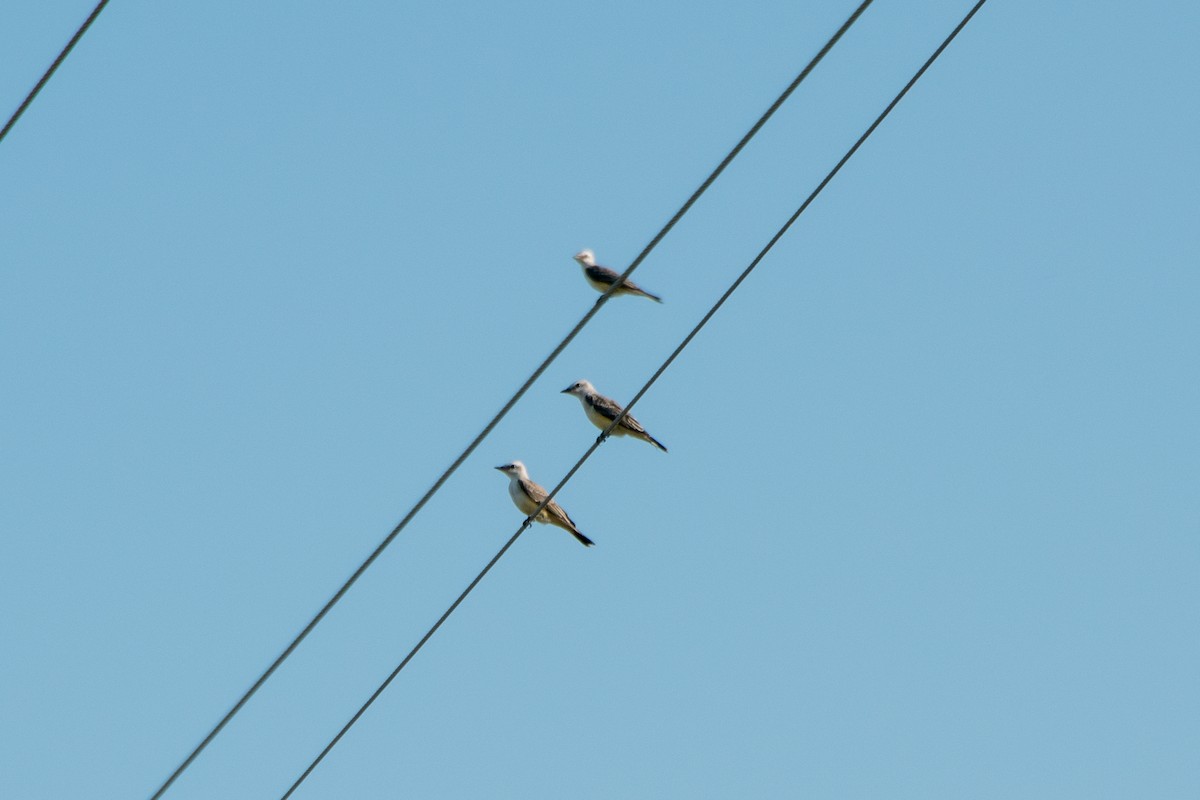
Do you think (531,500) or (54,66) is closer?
(54,66)

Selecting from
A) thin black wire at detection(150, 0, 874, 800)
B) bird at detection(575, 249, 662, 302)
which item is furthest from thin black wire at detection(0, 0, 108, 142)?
bird at detection(575, 249, 662, 302)

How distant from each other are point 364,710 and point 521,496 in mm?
7615

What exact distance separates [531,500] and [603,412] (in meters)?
1.36

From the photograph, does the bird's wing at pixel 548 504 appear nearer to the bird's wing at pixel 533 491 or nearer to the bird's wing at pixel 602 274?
the bird's wing at pixel 533 491

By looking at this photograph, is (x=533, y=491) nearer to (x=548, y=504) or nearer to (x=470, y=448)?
(x=548, y=504)

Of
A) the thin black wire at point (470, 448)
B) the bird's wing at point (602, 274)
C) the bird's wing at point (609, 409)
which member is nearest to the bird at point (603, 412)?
the bird's wing at point (609, 409)

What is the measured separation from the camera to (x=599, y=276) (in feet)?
61.7

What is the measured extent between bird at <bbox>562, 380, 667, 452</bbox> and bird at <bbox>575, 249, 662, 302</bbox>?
1.63 meters

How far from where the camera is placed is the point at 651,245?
6922 millimetres

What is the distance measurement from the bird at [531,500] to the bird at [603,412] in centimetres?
86

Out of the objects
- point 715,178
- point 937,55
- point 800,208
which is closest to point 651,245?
point 715,178

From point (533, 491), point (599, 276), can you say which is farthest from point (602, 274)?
point (533, 491)

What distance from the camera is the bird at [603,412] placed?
15.4m

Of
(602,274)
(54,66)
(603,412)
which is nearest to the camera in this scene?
(54,66)
